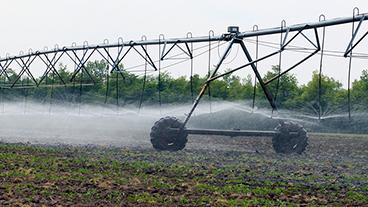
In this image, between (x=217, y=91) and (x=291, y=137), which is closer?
(x=291, y=137)

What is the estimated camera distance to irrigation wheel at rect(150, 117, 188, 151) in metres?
23.8

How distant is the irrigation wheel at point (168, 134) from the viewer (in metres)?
23.8

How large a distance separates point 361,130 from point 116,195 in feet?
117

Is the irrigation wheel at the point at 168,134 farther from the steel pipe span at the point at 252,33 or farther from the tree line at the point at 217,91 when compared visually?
the tree line at the point at 217,91

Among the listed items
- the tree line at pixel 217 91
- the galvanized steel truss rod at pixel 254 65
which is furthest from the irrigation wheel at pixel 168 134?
the tree line at pixel 217 91

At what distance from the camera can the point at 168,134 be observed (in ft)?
78.1

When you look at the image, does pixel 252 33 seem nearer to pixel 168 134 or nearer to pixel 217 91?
pixel 168 134

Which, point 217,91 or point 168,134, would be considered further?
point 217,91

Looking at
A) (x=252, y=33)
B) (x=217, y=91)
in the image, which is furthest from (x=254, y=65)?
(x=217, y=91)

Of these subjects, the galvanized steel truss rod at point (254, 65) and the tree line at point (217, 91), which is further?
the tree line at point (217, 91)

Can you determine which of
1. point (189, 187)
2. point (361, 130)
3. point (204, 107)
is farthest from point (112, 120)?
point (189, 187)

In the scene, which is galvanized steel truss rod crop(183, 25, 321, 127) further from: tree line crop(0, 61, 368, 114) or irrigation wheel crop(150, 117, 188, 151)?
tree line crop(0, 61, 368, 114)

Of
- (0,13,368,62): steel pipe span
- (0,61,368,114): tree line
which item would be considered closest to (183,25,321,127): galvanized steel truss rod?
(0,13,368,62): steel pipe span

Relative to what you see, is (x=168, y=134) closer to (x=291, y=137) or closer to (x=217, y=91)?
(x=291, y=137)
